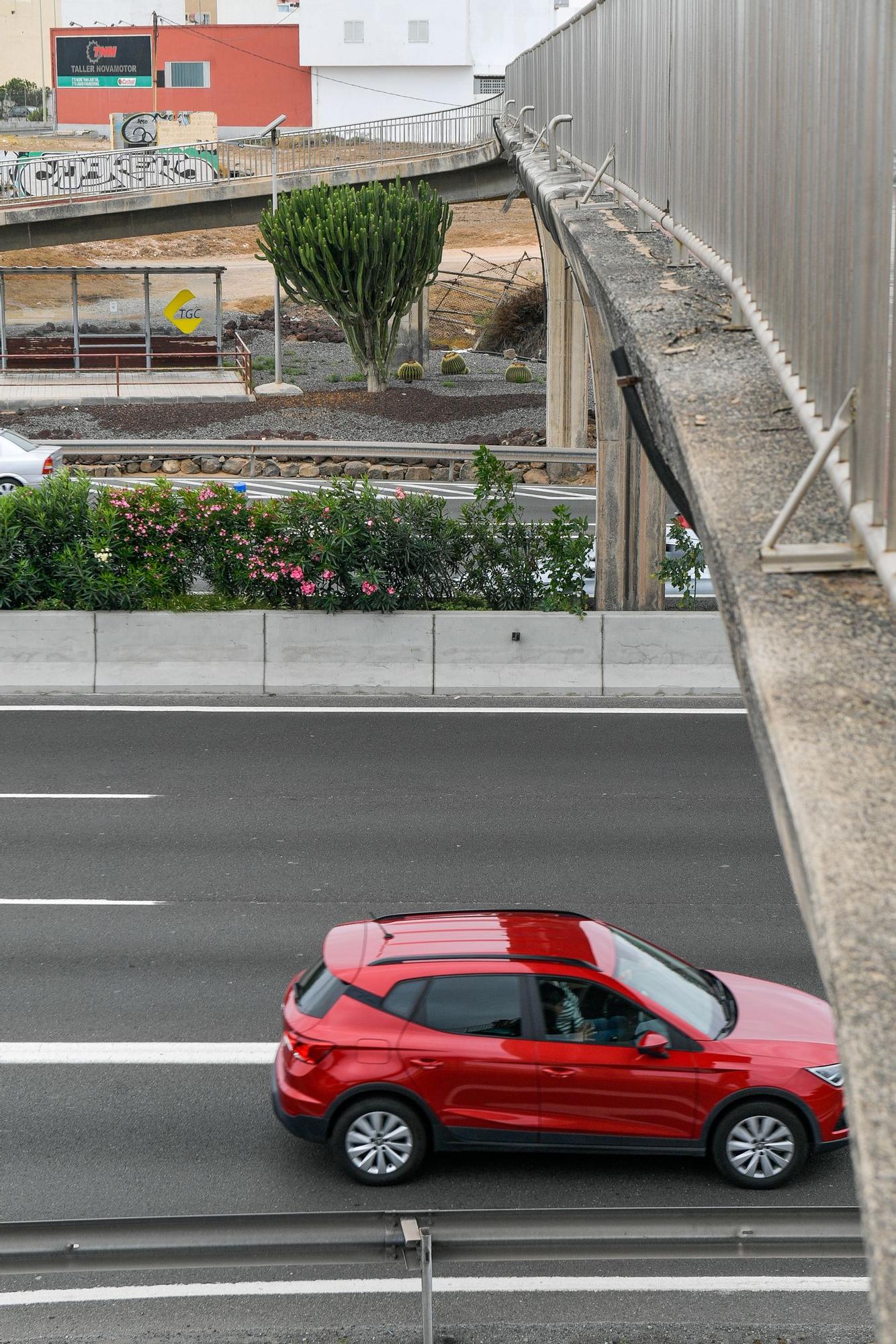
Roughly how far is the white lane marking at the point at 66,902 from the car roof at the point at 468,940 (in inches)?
130

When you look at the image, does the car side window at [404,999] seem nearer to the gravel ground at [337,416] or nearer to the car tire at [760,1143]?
the car tire at [760,1143]

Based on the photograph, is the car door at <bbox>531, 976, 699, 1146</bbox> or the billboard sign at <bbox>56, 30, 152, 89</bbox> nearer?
the car door at <bbox>531, 976, 699, 1146</bbox>

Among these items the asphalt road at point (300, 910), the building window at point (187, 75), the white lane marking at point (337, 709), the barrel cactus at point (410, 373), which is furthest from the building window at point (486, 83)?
the asphalt road at point (300, 910)

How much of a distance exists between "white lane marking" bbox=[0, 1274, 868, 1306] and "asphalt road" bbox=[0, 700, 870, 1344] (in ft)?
0.16

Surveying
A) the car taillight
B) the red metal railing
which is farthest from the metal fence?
the red metal railing

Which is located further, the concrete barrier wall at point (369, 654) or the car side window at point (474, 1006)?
the concrete barrier wall at point (369, 654)

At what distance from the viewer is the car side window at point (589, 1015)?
7906 millimetres

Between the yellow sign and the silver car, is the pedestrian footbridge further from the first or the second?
the silver car

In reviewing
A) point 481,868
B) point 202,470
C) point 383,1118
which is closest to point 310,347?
point 202,470

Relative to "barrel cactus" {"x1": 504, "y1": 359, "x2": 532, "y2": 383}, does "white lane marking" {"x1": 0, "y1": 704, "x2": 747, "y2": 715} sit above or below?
below

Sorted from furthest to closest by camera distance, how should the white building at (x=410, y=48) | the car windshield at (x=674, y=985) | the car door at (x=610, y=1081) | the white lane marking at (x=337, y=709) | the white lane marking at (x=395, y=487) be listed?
the white building at (x=410, y=48), the white lane marking at (x=395, y=487), the white lane marking at (x=337, y=709), the car windshield at (x=674, y=985), the car door at (x=610, y=1081)

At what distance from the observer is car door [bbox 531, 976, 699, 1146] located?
25.7 feet

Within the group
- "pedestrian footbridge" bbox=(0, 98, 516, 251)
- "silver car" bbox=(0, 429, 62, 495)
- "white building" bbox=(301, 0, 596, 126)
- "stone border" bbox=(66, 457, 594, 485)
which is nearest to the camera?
"silver car" bbox=(0, 429, 62, 495)

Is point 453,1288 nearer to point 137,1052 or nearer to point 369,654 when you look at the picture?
point 137,1052
